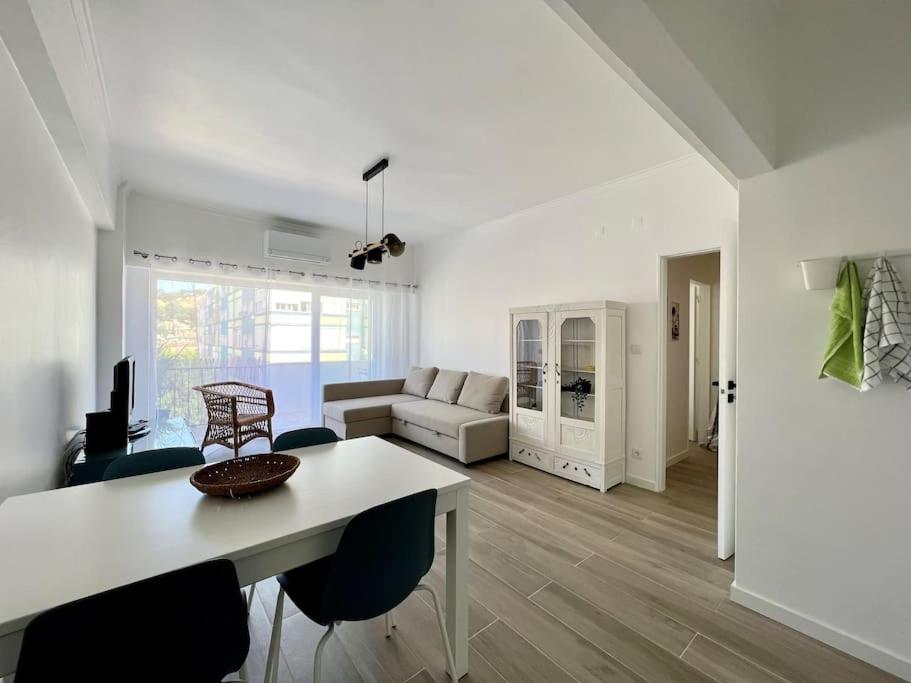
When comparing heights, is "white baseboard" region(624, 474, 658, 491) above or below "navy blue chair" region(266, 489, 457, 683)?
below

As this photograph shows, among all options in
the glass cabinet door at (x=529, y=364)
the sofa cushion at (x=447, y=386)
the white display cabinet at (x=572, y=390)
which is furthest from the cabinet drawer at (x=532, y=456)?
the sofa cushion at (x=447, y=386)

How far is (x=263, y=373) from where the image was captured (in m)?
4.73

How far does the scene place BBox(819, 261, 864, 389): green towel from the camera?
1.48 meters

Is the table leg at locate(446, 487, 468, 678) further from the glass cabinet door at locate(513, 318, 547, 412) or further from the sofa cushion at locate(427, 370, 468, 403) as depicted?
the sofa cushion at locate(427, 370, 468, 403)

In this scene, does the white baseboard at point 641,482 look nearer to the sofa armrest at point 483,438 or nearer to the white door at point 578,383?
the white door at point 578,383

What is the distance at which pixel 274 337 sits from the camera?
4871 mm

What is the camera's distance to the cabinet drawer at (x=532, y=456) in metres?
3.61

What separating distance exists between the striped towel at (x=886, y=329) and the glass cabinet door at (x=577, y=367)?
73.8 inches

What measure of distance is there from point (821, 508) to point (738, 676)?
76 cm

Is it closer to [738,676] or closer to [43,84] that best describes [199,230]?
[43,84]

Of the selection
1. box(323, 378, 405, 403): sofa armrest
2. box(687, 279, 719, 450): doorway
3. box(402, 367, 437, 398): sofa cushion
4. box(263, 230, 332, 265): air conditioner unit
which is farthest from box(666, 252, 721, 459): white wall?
box(263, 230, 332, 265): air conditioner unit

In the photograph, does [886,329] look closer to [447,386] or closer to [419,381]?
[447,386]

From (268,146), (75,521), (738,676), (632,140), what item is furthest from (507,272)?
(75,521)

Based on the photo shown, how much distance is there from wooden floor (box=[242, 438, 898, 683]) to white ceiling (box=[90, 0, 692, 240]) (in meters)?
2.68
